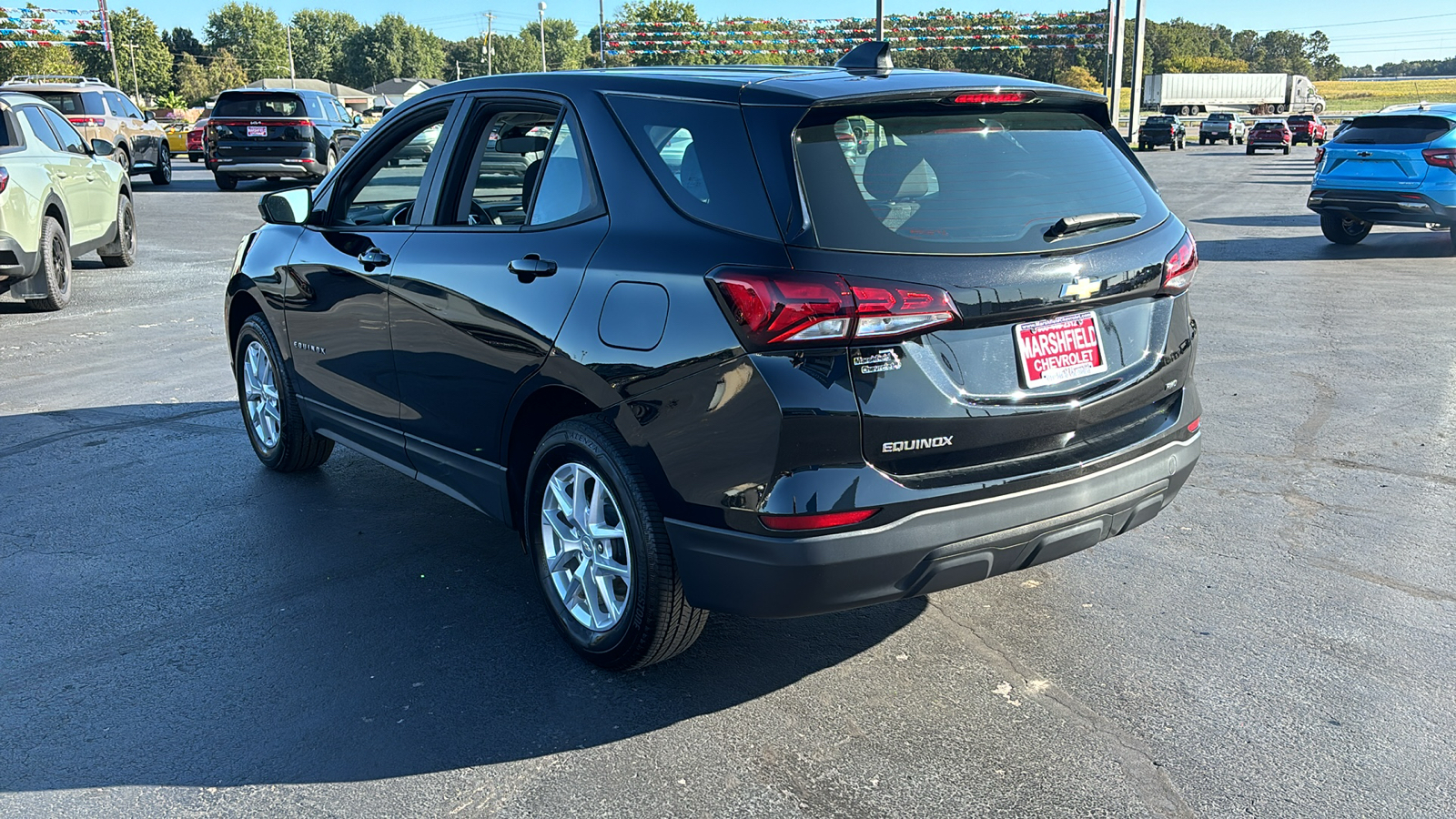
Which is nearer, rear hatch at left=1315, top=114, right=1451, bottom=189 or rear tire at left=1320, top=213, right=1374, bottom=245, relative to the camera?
rear hatch at left=1315, top=114, right=1451, bottom=189

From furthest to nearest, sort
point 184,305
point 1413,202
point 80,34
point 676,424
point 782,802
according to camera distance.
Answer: point 80,34 < point 1413,202 < point 184,305 < point 676,424 < point 782,802

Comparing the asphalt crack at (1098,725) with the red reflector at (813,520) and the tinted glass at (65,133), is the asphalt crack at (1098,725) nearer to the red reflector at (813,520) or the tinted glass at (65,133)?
the red reflector at (813,520)

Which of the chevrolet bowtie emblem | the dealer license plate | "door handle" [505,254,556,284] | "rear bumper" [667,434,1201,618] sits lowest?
"rear bumper" [667,434,1201,618]

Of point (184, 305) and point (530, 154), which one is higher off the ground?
point (530, 154)

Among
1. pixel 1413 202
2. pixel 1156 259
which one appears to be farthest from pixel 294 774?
pixel 1413 202

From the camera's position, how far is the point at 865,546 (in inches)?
123

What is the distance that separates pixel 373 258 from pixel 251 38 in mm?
173815

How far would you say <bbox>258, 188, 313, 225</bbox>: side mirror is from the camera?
516 centimetres

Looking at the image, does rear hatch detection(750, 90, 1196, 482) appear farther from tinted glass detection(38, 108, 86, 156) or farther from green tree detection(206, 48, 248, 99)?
green tree detection(206, 48, 248, 99)

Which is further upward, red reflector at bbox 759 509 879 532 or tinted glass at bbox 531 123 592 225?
tinted glass at bbox 531 123 592 225

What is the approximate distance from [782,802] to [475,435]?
5.72 feet

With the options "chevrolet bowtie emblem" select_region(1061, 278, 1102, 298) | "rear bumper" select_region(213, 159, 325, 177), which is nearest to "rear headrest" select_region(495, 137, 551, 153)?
"chevrolet bowtie emblem" select_region(1061, 278, 1102, 298)

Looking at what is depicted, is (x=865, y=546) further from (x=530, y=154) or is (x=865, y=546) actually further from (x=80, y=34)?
(x=80, y=34)

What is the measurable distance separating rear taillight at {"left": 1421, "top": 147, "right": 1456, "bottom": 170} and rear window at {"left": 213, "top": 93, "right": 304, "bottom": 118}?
18.8 meters
